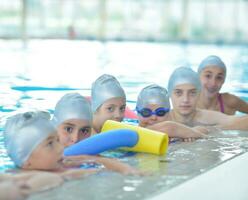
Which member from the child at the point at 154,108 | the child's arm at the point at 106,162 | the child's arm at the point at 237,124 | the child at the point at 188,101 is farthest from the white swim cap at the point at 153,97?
the child's arm at the point at 106,162

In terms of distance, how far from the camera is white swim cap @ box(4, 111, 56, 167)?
3.36 meters

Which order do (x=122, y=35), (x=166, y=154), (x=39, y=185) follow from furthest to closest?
(x=122, y=35) < (x=166, y=154) < (x=39, y=185)

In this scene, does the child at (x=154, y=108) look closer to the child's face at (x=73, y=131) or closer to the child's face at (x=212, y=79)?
the child's face at (x=73, y=131)

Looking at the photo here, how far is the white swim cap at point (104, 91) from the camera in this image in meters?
4.82

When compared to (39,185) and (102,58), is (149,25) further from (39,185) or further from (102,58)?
(39,185)

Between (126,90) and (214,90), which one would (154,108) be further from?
(126,90)

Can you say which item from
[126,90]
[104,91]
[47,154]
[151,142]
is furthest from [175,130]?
[126,90]

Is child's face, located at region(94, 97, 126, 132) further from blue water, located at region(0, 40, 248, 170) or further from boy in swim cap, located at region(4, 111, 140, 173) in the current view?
boy in swim cap, located at region(4, 111, 140, 173)

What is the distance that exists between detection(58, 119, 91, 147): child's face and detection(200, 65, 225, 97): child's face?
86.5 inches

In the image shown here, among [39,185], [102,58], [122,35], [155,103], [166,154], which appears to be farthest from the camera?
[122,35]

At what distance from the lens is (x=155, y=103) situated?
498 cm

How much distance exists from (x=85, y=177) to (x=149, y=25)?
95.4ft

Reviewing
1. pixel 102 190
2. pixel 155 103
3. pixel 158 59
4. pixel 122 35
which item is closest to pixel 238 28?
pixel 122 35

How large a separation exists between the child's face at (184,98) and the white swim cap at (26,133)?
2.13 meters
